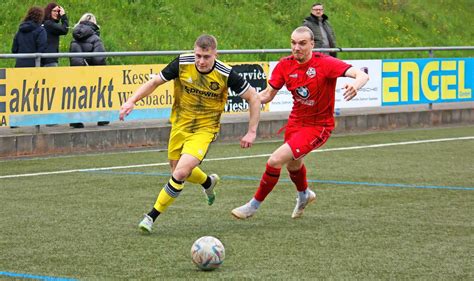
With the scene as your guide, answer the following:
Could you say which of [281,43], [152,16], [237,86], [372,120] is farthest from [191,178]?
[281,43]

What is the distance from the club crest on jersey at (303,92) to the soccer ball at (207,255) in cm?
294

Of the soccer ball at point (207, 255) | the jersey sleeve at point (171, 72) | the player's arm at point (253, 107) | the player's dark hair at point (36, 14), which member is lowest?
→ the soccer ball at point (207, 255)

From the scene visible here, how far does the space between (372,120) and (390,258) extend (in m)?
12.4

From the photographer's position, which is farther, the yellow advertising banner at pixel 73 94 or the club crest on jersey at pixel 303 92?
the yellow advertising banner at pixel 73 94

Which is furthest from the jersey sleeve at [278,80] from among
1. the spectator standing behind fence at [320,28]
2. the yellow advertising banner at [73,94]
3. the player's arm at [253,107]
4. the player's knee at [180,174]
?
the spectator standing behind fence at [320,28]

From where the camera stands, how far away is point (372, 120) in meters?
20.7

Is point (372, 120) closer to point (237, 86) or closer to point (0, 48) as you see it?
point (0, 48)

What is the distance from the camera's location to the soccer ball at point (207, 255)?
7.86m

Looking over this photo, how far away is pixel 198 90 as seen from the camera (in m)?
10.2

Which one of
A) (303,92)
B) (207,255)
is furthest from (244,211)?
(207,255)

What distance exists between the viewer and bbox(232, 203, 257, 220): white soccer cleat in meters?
10.4

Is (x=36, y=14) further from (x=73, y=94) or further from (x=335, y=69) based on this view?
(x=335, y=69)

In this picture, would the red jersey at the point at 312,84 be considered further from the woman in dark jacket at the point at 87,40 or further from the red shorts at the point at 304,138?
the woman in dark jacket at the point at 87,40

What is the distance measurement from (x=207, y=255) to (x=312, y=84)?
125 inches
